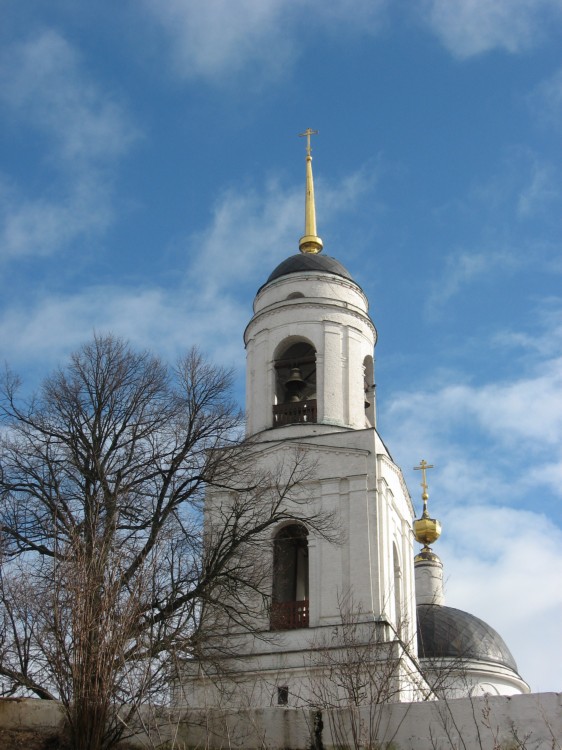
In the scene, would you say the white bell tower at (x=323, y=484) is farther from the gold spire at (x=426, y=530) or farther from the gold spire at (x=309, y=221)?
the gold spire at (x=426, y=530)

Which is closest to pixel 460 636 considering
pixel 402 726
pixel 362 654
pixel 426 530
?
pixel 426 530

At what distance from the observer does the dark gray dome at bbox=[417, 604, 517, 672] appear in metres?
33.8

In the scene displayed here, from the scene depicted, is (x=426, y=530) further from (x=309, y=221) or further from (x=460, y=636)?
(x=309, y=221)

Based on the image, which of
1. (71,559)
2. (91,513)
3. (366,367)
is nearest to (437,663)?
(366,367)

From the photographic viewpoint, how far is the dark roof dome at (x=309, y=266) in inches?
1015

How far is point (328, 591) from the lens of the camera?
839 inches

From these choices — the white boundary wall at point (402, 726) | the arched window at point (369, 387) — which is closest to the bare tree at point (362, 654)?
the white boundary wall at point (402, 726)

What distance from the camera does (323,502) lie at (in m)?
22.3

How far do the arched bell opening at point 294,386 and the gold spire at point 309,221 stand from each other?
4202mm

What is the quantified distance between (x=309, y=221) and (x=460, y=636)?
13632 mm

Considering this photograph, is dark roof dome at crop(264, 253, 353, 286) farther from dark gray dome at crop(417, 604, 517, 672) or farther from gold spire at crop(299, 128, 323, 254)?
dark gray dome at crop(417, 604, 517, 672)

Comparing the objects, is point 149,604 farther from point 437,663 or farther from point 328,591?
point 437,663

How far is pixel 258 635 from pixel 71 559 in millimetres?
9223

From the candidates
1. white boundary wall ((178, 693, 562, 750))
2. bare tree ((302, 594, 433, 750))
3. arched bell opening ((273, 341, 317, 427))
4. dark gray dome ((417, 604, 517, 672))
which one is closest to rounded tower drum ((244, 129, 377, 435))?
arched bell opening ((273, 341, 317, 427))
